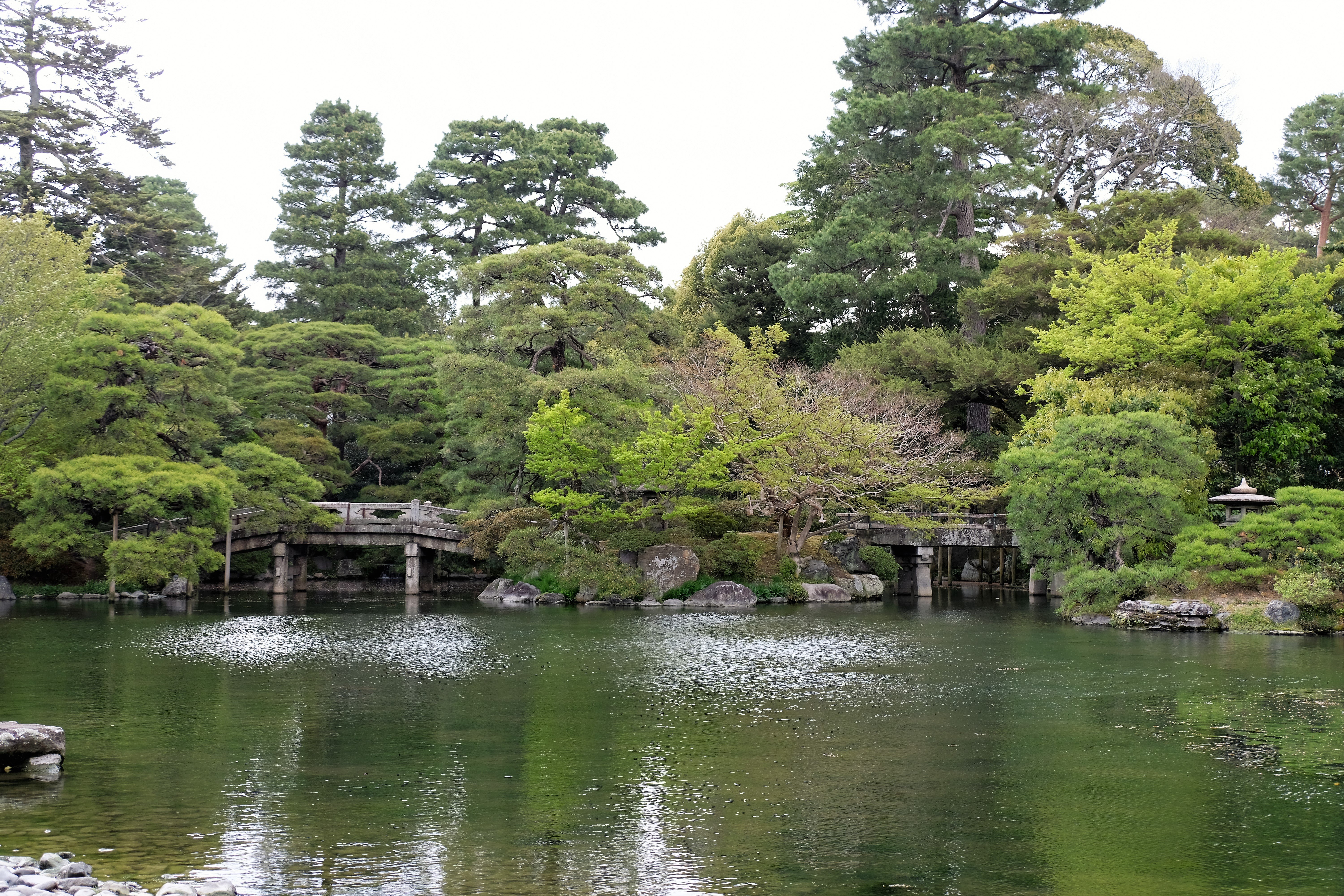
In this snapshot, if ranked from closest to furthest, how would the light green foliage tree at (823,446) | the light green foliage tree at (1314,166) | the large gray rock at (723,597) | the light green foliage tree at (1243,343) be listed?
1. the light green foliage tree at (1243,343)
2. the large gray rock at (723,597)
3. the light green foliage tree at (823,446)
4. the light green foliage tree at (1314,166)

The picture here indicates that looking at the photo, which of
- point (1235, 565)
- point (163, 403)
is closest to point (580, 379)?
point (163, 403)

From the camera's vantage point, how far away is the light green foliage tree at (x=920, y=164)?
34.5 m

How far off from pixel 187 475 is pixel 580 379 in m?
9.71

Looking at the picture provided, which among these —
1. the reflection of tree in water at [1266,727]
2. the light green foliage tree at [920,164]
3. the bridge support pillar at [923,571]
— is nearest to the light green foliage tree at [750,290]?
the light green foliage tree at [920,164]

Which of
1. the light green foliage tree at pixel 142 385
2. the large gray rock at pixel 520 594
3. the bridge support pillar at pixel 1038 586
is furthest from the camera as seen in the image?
the bridge support pillar at pixel 1038 586

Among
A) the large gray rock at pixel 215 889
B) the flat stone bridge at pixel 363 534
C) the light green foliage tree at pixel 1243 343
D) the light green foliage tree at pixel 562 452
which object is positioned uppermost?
the light green foliage tree at pixel 1243 343

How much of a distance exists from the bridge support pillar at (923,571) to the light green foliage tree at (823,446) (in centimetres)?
158

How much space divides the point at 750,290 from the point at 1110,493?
18262mm

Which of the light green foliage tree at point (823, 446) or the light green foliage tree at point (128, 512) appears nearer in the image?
the light green foliage tree at point (128, 512)

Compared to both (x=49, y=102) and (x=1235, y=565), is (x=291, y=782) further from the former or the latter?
(x=49, y=102)

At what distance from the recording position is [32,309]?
1056 inches

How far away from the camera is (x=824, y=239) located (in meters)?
34.8

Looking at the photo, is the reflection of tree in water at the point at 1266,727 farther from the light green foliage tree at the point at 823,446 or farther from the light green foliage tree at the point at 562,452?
the light green foliage tree at the point at 562,452

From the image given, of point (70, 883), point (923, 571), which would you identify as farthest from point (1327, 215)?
point (70, 883)
